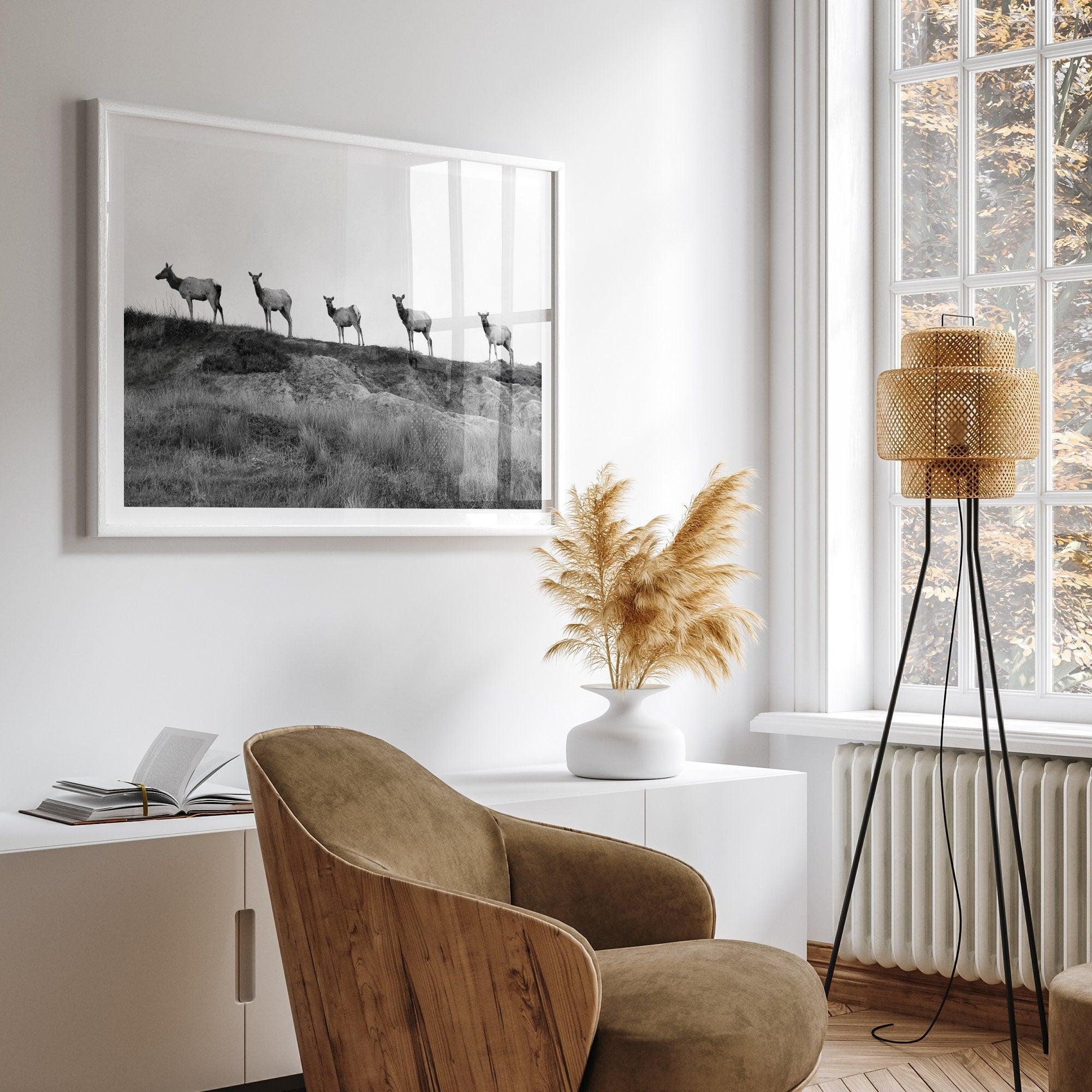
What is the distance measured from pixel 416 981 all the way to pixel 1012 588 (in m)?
2.30

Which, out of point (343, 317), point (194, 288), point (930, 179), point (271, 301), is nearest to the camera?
point (194, 288)

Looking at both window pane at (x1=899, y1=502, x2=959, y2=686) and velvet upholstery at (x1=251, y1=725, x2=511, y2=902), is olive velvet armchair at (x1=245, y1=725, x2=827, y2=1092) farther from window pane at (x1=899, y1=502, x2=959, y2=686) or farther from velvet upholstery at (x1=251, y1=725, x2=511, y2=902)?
window pane at (x1=899, y1=502, x2=959, y2=686)

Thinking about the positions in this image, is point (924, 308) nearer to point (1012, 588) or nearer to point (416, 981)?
point (1012, 588)

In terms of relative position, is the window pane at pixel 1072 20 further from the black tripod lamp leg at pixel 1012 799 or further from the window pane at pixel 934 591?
the black tripod lamp leg at pixel 1012 799

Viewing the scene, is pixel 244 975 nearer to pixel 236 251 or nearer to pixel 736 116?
pixel 236 251

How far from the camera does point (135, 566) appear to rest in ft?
9.77

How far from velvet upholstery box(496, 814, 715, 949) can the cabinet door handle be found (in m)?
0.50

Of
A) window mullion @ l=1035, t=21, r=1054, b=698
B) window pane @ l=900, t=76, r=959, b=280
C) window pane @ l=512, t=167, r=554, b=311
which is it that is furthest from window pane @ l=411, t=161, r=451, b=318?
window mullion @ l=1035, t=21, r=1054, b=698

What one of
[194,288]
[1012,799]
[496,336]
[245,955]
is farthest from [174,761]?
[1012,799]

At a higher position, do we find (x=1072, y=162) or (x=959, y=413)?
(x=1072, y=162)

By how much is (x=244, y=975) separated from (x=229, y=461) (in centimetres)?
109

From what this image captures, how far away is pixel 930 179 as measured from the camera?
159 inches

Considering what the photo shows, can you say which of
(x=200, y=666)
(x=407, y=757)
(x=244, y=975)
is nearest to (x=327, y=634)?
(x=200, y=666)

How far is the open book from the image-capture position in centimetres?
267
